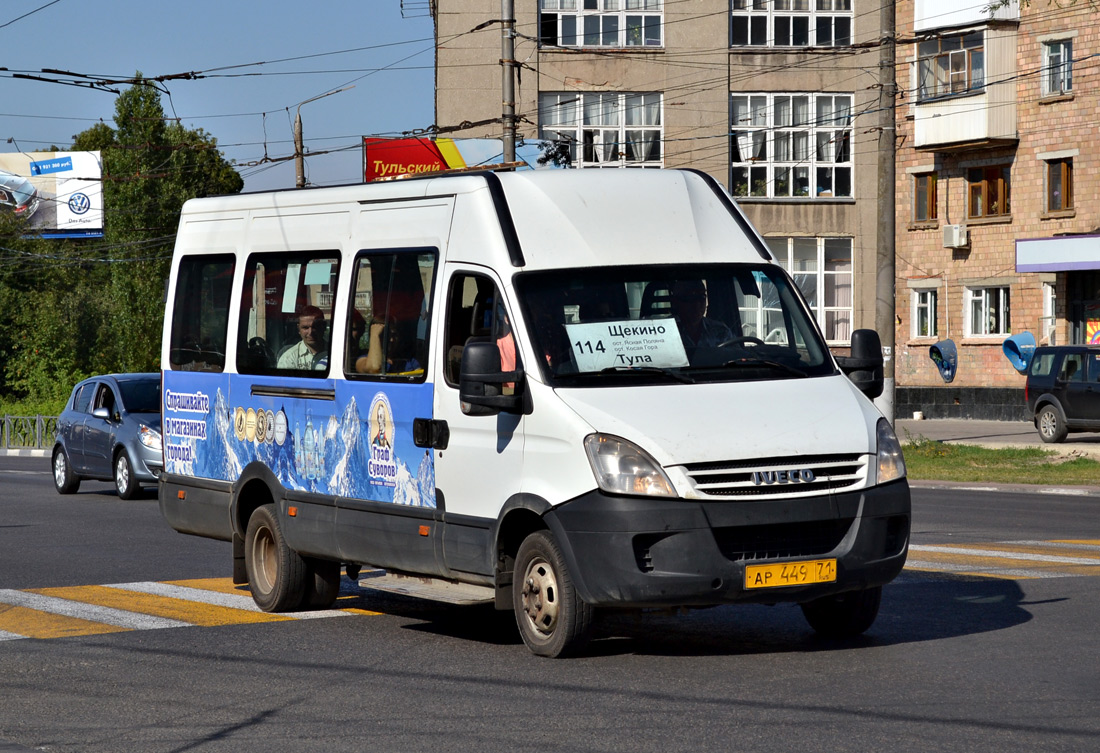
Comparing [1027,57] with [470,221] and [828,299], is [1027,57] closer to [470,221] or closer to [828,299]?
[828,299]

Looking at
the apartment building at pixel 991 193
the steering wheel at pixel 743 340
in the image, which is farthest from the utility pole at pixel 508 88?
the steering wheel at pixel 743 340

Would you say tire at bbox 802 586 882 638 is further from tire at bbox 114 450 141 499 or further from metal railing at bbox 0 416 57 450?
metal railing at bbox 0 416 57 450

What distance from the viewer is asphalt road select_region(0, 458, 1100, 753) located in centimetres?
687

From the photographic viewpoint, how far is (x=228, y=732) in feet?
23.2

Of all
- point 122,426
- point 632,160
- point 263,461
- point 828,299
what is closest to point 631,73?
point 632,160

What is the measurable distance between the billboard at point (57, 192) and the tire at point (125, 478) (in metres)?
44.4

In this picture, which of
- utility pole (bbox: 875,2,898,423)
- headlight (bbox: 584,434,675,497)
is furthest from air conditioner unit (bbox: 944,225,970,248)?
headlight (bbox: 584,434,675,497)

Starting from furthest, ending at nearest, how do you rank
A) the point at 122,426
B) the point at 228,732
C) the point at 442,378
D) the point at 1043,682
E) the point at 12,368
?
1. the point at 12,368
2. the point at 122,426
3. the point at 442,378
4. the point at 1043,682
5. the point at 228,732

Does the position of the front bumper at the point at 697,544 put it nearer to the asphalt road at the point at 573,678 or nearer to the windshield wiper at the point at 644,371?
the asphalt road at the point at 573,678

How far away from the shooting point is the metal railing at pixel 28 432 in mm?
42225

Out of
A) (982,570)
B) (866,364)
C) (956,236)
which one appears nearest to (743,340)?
(866,364)

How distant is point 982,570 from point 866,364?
3.74 m

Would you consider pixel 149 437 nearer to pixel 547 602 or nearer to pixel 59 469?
pixel 59 469

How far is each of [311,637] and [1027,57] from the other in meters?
39.3
